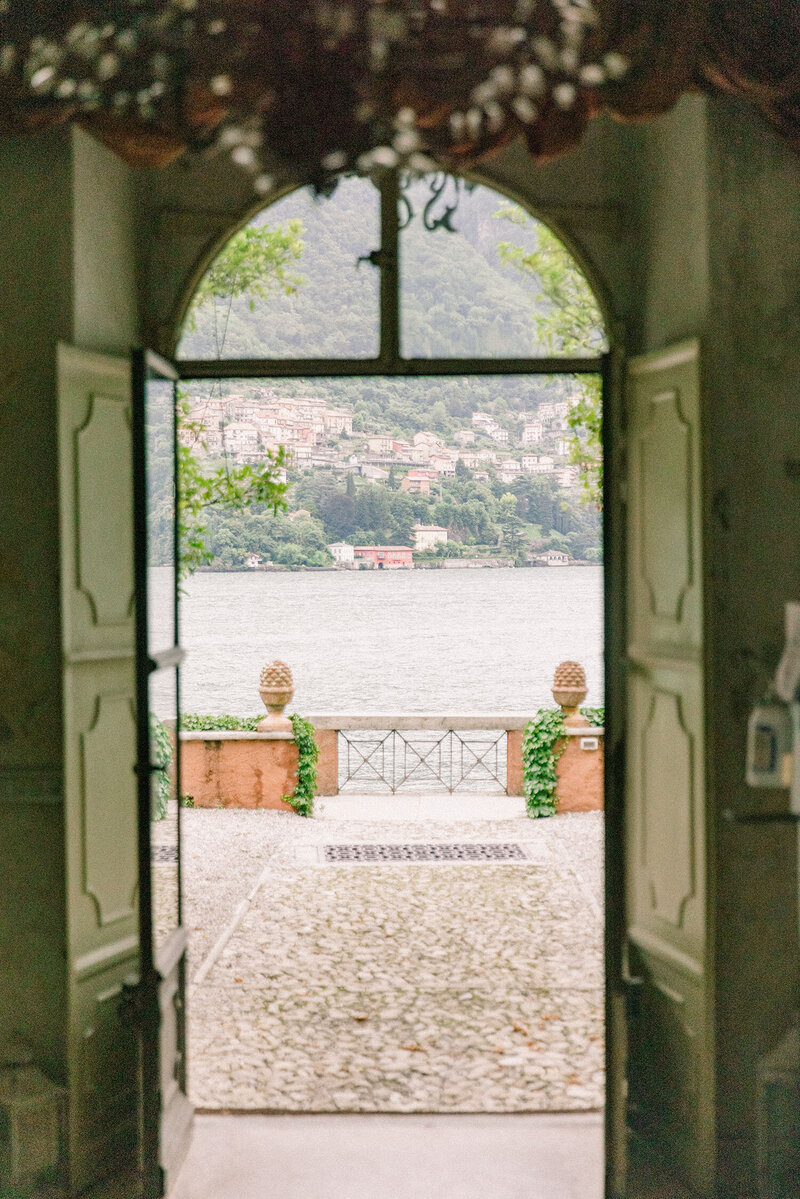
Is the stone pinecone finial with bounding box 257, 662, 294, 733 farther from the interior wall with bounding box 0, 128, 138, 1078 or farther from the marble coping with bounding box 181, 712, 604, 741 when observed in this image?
the interior wall with bounding box 0, 128, 138, 1078

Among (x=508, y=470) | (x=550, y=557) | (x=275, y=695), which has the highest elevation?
(x=508, y=470)

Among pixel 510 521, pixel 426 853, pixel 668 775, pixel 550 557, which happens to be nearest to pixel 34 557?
pixel 668 775

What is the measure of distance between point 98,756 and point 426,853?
14.5ft

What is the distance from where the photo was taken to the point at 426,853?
6.82 m

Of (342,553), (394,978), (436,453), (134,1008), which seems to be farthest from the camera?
(342,553)

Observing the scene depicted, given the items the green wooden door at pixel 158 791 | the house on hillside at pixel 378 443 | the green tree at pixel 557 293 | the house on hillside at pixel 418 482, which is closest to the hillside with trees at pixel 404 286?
the green tree at pixel 557 293

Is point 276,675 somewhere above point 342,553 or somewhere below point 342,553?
below

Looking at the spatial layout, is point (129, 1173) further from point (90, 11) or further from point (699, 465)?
→ point (90, 11)

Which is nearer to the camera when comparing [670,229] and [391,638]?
[670,229]

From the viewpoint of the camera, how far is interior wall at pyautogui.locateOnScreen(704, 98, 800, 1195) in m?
2.61

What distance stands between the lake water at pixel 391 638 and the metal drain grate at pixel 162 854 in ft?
94.0

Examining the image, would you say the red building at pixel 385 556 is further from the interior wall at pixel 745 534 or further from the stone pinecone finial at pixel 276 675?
the interior wall at pixel 745 534

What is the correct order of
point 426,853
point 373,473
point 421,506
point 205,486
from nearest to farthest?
point 205,486
point 426,853
point 373,473
point 421,506

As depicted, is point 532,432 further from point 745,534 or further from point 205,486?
point 745,534
